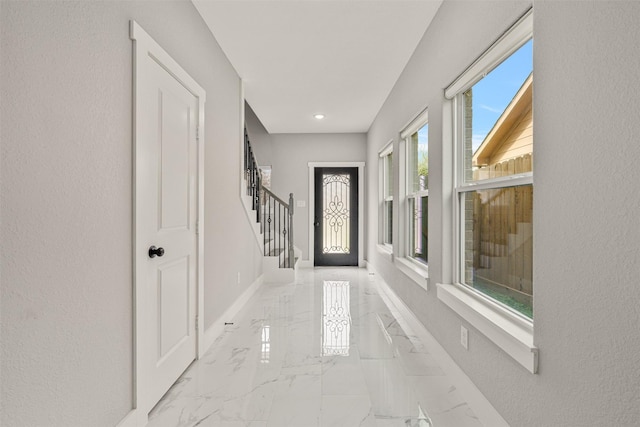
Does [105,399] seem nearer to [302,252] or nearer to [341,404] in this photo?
[341,404]

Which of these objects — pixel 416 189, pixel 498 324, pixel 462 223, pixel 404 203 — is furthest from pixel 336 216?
pixel 498 324

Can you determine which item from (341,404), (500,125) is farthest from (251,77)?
(341,404)

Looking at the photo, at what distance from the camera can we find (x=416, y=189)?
401 centimetres

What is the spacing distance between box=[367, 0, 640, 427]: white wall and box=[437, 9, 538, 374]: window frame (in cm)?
8

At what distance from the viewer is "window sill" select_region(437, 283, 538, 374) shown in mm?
1520

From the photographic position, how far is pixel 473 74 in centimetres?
221

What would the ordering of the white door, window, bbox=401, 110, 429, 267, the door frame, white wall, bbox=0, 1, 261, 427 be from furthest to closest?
the door frame → window, bbox=401, 110, 429, 267 → the white door → white wall, bbox=0, 1, 261, 427

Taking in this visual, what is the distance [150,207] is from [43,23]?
956 millimetres

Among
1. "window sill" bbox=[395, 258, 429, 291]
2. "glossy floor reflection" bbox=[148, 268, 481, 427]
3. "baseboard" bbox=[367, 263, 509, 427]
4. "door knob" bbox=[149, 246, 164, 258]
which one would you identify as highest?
"door knob" bbox=[149, 246, 164, 258]

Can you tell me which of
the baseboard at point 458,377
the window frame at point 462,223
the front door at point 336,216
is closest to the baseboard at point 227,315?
the baseboard at point 458,377

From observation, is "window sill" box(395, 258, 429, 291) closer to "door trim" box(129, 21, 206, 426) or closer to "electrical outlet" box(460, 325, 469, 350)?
"electrical outlet" box(460, 325, 469, 350)

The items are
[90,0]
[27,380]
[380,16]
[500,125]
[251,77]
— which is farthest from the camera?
[251,77]

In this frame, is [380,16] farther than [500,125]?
Yes

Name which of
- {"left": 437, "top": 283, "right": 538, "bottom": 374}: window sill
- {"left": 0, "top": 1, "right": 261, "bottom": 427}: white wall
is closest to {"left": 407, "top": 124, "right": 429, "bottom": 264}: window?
{"left": 437, "top": 283, "right": 538, "bottom": 374}: window sill
